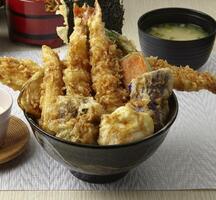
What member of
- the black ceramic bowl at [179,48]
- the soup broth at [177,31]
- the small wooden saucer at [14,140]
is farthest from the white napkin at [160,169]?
the soup broth at [177,31]

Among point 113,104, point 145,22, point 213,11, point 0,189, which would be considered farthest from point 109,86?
point 213,11

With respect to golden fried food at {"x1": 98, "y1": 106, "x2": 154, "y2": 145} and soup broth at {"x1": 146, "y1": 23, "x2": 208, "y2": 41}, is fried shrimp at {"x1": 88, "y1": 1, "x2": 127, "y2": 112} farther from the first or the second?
soup broth at {"x1": 146, "y1": 23, "x2": 208, "y2": 41}

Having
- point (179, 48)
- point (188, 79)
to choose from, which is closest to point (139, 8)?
point (179, 48)

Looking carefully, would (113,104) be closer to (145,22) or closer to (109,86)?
(109,86)

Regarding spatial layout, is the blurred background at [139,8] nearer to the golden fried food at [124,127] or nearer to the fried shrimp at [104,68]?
the fried shrimp at [104,68]

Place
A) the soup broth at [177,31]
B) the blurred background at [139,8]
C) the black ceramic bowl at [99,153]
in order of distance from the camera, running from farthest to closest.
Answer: the blurred background at [139,8]
the soup broth at [177,31]
the black ceramic bowl at [99,153]

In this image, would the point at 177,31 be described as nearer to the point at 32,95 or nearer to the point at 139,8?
the point at 139,8

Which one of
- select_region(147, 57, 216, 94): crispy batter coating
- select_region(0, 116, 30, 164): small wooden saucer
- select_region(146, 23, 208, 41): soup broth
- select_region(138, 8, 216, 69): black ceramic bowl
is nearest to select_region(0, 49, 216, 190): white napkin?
select_region(0, 116, 30, 164): small wooden saucer
